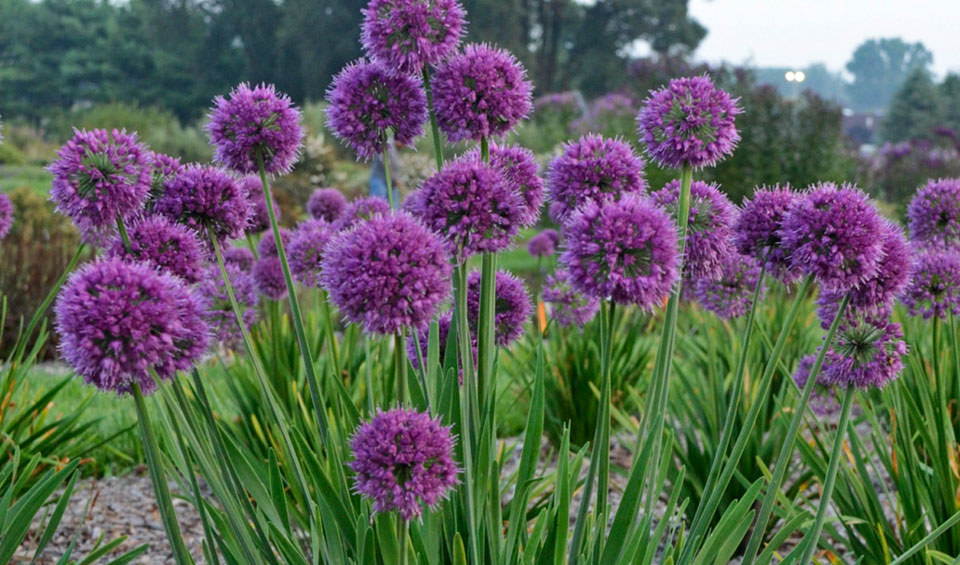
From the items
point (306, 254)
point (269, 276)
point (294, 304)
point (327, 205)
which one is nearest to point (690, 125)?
point (294, 304)

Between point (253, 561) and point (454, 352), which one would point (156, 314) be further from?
point (454, 352)

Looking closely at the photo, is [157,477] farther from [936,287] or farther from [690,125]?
[936,287]

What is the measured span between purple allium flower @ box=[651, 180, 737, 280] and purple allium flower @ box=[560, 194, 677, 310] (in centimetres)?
43

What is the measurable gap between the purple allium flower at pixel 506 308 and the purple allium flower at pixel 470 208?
0.56 metres

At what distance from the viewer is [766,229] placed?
212 centimetres

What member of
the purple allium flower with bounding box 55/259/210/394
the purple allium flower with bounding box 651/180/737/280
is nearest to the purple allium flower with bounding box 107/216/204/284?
the purple allium flower with bounding box 55/259/210/394

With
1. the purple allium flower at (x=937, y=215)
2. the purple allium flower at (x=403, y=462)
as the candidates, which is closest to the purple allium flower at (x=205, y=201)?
the purple allium flower at (x=403, y=462)

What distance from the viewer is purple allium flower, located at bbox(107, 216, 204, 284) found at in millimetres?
2016

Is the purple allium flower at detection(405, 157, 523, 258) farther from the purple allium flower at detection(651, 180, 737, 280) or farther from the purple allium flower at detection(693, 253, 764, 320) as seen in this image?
the purple allium flower at detection(693, 253, 764, 320)

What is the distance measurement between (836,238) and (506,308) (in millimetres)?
901

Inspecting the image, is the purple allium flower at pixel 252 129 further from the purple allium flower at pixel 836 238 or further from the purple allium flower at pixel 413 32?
the purple allium flower at pixel 836 238

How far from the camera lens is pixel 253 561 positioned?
6.62ft

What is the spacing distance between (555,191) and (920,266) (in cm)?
158

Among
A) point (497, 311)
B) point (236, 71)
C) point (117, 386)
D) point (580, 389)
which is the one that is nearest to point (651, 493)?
point (497, 311)
